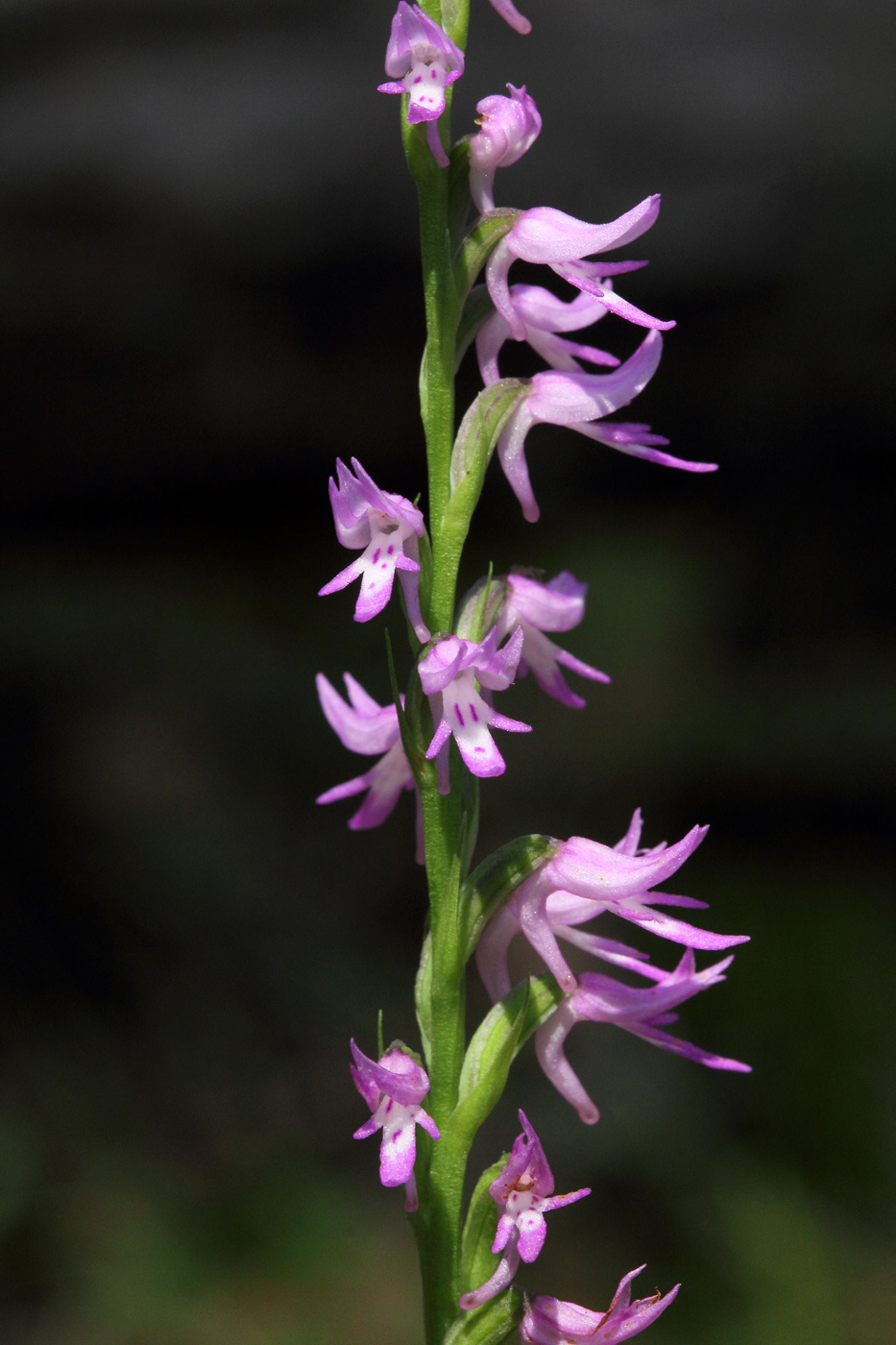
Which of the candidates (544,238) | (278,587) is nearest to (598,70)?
(278,587)

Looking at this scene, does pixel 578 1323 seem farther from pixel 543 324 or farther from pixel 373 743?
pixel 543 324

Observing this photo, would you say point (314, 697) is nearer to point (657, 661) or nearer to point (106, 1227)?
point (657, 661)

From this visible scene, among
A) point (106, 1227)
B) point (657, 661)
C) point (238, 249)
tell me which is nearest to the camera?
point (106, 1227)

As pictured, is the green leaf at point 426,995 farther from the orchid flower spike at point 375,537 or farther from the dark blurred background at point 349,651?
the dark blurred background at point 349,651

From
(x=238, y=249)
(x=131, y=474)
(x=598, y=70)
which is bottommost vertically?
(x=131, y=474)

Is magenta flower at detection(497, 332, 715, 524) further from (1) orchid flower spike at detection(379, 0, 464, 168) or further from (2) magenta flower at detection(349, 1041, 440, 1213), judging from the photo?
(2) magenta flower at detection(349, 1041, 440, 1213)

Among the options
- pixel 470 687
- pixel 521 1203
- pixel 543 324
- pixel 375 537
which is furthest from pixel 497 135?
pixel 521 1203
